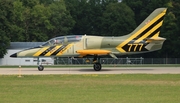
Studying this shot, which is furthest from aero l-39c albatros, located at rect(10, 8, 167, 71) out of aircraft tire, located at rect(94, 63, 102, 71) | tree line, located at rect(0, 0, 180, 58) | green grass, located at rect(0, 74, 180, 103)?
tree line, located at rect(0, 0, 180, 58)

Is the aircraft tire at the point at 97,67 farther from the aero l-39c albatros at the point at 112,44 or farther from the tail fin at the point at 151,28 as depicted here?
the tail fin at the point at 151,28

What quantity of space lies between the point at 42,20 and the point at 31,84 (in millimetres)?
74111

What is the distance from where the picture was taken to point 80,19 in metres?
109

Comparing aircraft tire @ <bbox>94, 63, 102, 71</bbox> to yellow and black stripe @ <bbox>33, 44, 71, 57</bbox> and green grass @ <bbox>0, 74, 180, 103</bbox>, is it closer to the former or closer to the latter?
yellow and black stripe @ <bbox>33, 44, 71, 57</bbox>

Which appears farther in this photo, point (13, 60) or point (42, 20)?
point (42, 20)

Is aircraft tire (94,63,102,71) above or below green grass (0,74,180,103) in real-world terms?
above

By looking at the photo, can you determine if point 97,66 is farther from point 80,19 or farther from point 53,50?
point 80,19

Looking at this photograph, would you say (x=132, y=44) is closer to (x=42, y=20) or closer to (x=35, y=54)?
(x=35, y=54)

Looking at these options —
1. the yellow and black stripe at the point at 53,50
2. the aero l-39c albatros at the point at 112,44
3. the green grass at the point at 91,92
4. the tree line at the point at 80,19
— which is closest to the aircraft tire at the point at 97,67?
the aero l-39c albatros at the point at 112,44

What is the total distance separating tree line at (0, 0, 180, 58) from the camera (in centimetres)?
8250

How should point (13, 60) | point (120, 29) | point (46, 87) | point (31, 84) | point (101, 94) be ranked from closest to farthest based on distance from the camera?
point (101, 94) → point (46, 87) → point (31, 84) → point (13, 60) → point (120, 29)

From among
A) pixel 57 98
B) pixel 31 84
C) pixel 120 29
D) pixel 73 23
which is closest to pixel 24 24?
pixel 73 23

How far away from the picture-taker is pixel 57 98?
58.6ft

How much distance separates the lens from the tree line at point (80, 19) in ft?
271
